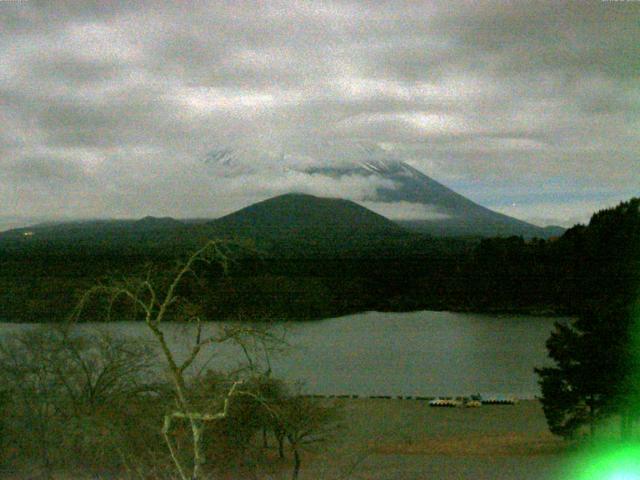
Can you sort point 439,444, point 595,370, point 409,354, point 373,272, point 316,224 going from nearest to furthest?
1. point 595,370
2. point 439,444
3. point 409,354
4. point 373,272
5. point 316,224

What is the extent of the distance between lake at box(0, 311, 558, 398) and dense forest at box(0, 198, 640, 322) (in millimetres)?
1340

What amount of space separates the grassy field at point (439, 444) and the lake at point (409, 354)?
216 centimetres

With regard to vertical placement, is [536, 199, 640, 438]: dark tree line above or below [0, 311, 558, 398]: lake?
above

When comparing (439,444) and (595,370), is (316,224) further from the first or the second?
(595,370)

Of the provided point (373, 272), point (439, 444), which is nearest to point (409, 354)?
point (373, 272)

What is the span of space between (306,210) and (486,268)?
65.5 ft

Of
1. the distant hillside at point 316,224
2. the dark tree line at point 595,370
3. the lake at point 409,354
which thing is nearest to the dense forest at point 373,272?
the distant hillside at point 316,224

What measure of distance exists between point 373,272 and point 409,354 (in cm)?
1027

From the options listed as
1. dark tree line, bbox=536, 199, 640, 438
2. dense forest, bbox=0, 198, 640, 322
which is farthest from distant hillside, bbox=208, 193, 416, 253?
dark tree line, bbox=536, 199, 640, 438

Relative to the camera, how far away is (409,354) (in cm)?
2141

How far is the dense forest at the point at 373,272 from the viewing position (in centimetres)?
1897

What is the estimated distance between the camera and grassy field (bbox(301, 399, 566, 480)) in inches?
285

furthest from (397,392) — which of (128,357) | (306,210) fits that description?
(306,210)

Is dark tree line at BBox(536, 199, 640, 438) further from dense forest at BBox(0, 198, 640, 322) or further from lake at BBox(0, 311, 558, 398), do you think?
dense forest at BBox(0, 198, 640, 322)
